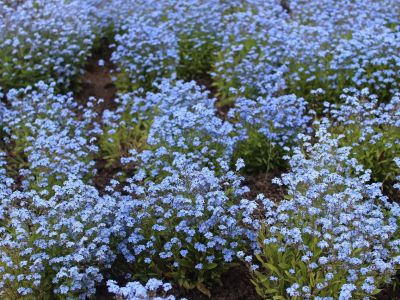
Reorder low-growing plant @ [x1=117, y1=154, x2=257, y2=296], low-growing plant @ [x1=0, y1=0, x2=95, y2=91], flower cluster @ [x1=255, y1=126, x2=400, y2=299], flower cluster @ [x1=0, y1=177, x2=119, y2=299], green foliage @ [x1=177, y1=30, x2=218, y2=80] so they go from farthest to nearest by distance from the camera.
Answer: green foliage @ [x1=177, y1=30, x2=218, y2=80] → low-growing plant @ [x1=0, y1=0, x2=95, y2=91] → low-growing plant @ [x1=117, y1=154, x2=257, y2=296] → flower cluster @ [x1=0, y1=177, x2=119, y2=299] → flower cluster @ [x1=255, y1=126, x2=400, y2=299]

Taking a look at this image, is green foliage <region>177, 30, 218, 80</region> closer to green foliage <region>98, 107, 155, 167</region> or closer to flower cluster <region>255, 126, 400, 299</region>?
green foliage <region>98, 107, 155, 167</region>

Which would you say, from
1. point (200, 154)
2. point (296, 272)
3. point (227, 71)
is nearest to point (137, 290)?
point (296, 272)

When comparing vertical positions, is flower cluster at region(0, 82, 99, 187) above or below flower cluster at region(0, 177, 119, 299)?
below

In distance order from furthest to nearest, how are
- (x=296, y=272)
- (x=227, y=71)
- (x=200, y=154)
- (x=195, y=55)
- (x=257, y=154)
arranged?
(x=195, y=55) → (x=227, y=71) → (x=257, y=154) → (x=200, y=154) → (x=296, y=272)

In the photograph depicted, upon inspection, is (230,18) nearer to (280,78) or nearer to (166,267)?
(280,78)

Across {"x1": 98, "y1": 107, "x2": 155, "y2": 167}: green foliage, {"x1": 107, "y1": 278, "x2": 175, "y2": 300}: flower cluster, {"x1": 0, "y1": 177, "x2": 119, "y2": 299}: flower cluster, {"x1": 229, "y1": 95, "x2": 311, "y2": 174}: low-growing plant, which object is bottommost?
{"x1": 98, "y1": 107, "x2": 155, "y2": 167}: green foliage

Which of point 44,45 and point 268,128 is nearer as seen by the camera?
point 268,128

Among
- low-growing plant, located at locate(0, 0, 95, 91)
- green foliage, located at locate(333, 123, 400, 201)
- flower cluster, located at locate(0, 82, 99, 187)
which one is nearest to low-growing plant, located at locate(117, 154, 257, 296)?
flower cluster, located at locate(0, 82, 99, 187)

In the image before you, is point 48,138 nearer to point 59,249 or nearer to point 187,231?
point 59,249

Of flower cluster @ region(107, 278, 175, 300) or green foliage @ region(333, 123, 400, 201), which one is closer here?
flower cluster @ region(107, 278, 175, 300)
